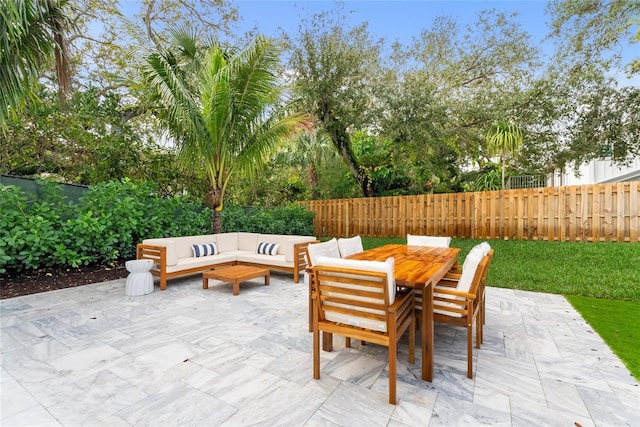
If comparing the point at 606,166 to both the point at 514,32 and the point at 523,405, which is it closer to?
the point at 514,32

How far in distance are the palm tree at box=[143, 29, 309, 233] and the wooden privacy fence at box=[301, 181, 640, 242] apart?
446cm

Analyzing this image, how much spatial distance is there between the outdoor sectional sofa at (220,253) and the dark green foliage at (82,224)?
871 mm

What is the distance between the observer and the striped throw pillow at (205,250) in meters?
5.80

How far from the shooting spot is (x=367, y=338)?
2.15m

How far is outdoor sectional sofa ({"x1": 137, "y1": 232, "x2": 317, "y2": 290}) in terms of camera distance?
5164mm

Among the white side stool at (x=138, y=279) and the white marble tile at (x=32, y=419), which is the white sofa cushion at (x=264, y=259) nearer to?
the white side stool at (x=138, y=279)

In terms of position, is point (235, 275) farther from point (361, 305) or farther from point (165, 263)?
point (361, 305)

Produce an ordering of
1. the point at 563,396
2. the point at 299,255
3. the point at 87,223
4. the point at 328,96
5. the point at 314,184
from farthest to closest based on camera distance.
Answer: the point at 314,184 < the point at 328,96 < the point at 299,255 < the point at 87,223 < the point at 563,396

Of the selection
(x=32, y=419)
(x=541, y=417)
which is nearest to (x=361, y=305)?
(x=541, y=417)

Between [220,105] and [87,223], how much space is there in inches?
128

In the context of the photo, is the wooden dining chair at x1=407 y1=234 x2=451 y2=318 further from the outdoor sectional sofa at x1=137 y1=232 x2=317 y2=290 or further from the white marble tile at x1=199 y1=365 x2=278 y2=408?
the white marble tile at x1=199 y1=365 x2=278 y2=408

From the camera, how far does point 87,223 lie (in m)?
5.30

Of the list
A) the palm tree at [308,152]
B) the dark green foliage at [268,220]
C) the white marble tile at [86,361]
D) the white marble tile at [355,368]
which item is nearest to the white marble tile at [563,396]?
the white marble tile at [355,368]

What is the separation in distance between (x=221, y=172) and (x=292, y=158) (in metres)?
5.47
